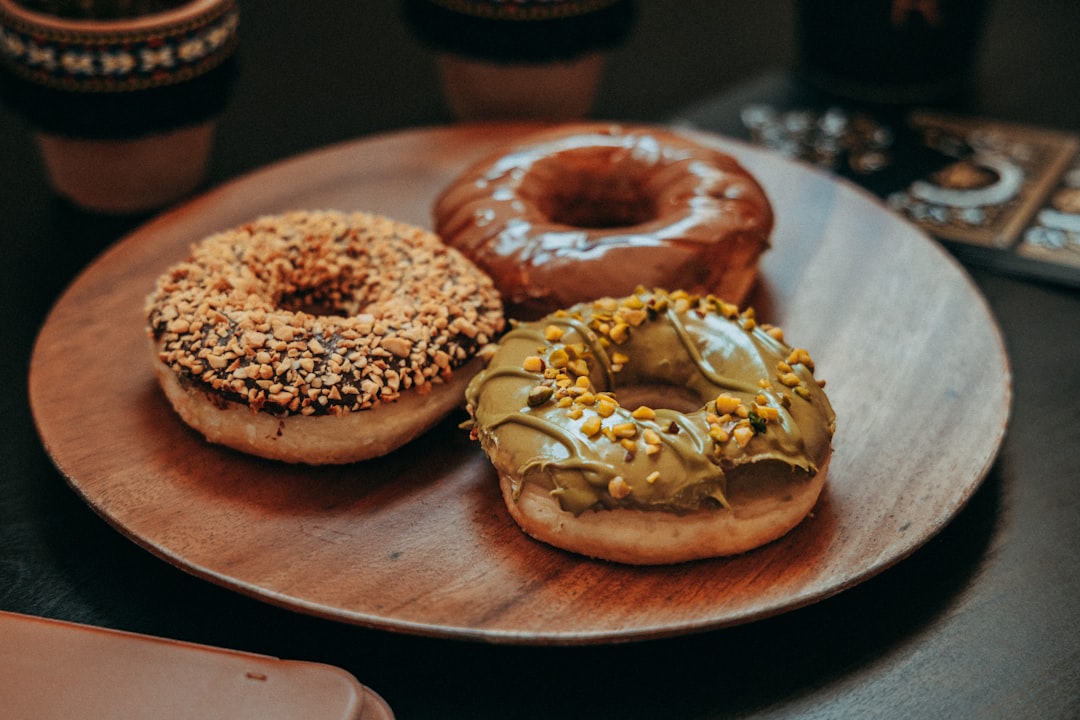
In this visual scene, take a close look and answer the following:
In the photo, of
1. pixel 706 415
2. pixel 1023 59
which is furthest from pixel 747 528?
pixel 1023 59

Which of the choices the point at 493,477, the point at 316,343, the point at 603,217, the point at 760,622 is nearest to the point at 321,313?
the point at 316,343

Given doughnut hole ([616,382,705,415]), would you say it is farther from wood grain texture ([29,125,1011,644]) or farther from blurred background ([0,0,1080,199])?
blurred background ([0,0,1080,199])

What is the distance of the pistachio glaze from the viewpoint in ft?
5.47

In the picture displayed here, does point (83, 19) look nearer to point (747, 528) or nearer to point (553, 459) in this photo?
point (553, 459)

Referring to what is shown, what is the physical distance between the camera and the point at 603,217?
2.55 m

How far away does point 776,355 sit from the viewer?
1.91 meters

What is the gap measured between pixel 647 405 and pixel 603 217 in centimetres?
68

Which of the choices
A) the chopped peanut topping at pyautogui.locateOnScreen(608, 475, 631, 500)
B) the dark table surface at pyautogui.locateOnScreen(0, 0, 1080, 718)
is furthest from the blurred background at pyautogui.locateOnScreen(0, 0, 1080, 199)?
the chopped peanut topping at pyautogui.locateOnScreen(608, 475, 631, 500)

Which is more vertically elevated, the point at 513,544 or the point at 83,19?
the point at 83,19

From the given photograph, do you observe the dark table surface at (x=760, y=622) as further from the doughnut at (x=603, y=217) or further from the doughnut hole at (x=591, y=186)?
the doughnut hole at (x=591, y=186)

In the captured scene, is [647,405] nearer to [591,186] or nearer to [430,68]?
[591,186]

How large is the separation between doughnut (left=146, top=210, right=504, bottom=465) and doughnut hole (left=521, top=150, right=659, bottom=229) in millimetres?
343

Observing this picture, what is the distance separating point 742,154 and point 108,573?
5.82 ft

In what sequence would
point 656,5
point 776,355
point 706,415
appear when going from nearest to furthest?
point 706,415, point 776,355, point 656,5
